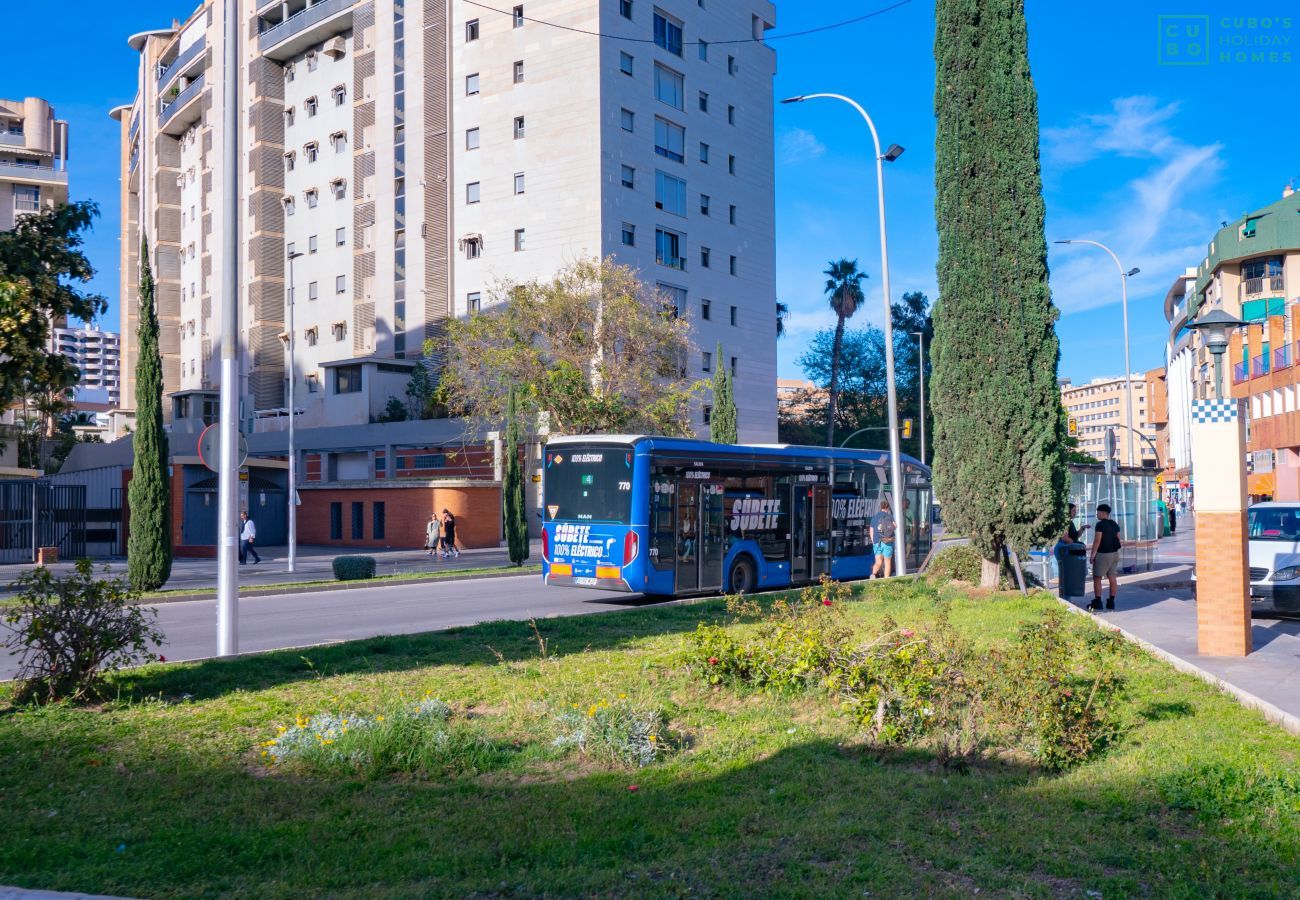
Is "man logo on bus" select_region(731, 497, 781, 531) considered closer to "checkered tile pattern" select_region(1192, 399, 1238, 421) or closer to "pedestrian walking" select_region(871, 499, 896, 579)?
"pedestrian walking" select_region(871, 499, 896, 579)

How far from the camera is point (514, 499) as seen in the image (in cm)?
3309

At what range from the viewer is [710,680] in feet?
28.9

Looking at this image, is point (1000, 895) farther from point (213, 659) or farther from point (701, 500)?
point (701, 500)

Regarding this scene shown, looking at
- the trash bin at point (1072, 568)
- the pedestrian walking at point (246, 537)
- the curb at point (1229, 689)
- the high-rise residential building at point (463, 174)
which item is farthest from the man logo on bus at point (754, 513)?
the high-rise residential building at point (463, 174)

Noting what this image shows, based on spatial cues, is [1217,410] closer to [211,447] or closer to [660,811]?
[660,811]

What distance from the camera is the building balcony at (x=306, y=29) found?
199ft

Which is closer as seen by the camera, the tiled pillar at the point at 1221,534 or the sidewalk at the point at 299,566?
the tiled pillar at the point at 1221,534

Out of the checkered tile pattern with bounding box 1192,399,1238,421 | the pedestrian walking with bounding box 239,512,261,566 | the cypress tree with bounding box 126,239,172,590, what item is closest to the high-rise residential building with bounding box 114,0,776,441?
the pedestrian walking with bounding box 239,512,261,566

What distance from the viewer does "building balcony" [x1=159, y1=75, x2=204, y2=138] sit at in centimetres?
7050

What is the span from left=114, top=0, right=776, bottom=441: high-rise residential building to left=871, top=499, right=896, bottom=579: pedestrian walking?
1980 centimetres

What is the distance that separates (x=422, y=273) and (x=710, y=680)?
49822 mm

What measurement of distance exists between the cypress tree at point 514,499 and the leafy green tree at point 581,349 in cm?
114

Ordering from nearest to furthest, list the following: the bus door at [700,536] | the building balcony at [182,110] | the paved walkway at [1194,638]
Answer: the paved walkway at [1194,638]
the bus door at [700,536]
the building balcony at [182,110]

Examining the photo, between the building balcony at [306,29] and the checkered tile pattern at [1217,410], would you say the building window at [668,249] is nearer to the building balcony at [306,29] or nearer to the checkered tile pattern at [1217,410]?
the building balcony at [306,29]
